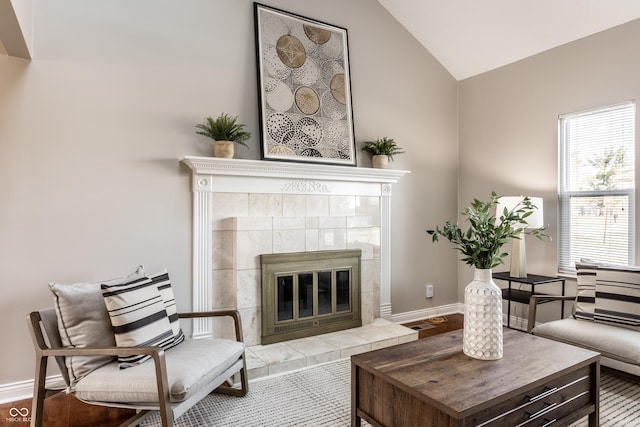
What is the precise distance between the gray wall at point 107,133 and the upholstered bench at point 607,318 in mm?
2850

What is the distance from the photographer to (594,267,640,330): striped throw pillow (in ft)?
9.22

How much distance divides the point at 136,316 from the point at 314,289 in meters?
1.71

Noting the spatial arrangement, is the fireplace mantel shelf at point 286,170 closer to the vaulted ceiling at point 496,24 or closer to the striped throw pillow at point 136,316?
the striped throw pillow at point 136,316

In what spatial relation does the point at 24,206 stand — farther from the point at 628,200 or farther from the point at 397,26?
the point at 628,200

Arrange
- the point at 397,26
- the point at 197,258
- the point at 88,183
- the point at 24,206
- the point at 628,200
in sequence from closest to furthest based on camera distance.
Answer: the point at 24,206, the point at 88,183, the point at 197,258, the point at 628,200, the point at 397,26

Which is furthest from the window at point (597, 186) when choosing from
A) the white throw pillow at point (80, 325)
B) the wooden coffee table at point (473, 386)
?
the white throw pillow at point (80, 325)

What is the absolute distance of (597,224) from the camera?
3586 mm

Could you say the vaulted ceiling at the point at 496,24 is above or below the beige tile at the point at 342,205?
above

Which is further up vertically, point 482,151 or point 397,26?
point 397,26

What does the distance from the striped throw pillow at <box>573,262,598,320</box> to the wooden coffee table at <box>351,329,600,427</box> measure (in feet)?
3.38

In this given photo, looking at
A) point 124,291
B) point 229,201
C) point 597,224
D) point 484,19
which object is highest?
point 484,19

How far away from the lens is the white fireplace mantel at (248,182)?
10.3 feet

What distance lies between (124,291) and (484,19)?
3.96 m

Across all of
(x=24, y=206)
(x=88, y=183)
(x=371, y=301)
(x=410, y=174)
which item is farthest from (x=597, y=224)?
(x=24, y=206)
